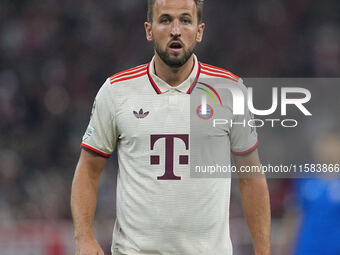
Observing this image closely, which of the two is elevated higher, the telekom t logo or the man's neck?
the man's neck

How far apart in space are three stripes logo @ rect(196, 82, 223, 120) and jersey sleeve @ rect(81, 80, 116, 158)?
0.46 m

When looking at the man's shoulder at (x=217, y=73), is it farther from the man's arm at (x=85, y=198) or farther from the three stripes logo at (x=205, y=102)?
the man's arm at (x=85, y=198)

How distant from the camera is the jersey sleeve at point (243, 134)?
378cm

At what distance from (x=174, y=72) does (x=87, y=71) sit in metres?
8.41

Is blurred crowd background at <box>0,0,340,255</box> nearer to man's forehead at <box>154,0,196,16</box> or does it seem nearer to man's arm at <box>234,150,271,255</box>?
man's arm at <box>234,150,271,255</box>

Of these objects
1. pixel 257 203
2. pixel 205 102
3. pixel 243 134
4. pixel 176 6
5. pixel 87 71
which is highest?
pixel 87 71

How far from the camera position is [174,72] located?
3.85 m

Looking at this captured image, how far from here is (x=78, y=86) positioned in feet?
38.9

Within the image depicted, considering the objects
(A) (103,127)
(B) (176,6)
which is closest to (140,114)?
(A) (103,127)

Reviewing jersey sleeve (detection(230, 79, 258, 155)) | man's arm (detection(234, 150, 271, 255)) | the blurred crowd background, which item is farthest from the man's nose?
the blurred crowd background

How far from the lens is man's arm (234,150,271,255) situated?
3861mm

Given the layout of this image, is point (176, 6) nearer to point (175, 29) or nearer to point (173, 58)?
point (175, 29)

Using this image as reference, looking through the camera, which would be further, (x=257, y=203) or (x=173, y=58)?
(x=257, y=203)

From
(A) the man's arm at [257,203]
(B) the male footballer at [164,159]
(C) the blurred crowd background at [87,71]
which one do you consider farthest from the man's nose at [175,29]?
(C) the blurred crowd background at [87,71]
